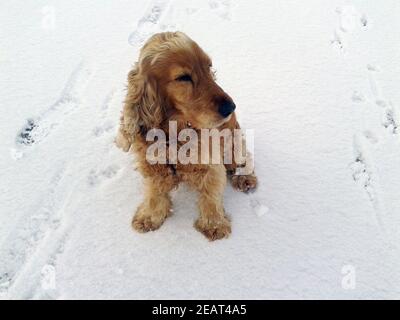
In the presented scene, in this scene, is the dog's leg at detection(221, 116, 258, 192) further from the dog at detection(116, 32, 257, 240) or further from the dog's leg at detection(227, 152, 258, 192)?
the dog at detection(116, 32, 257, 240)

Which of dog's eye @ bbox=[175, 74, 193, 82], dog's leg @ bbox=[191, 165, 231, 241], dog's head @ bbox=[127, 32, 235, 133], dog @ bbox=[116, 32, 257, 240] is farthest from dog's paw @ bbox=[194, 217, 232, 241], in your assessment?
dog's eye @ bbox=[175, 74, 193, 82]

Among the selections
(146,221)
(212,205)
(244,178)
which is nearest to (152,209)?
(146,221)

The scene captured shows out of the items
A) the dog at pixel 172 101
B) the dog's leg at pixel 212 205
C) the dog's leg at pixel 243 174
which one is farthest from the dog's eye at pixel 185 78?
the dog's leg at pixel 243 174

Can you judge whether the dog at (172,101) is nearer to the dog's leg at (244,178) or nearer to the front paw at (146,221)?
the front paw at (146,221)

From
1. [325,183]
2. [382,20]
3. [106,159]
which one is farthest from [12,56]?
[382,20]

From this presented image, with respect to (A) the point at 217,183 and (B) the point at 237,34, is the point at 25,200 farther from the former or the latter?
(B) the point at 237,34

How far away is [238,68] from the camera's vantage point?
396cm

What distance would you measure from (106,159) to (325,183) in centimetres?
181

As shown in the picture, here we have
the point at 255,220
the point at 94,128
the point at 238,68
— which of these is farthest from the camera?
the point at 238,68

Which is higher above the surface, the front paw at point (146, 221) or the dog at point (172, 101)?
the dog at point (172, 101)

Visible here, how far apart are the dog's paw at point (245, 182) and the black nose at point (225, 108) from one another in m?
0.93

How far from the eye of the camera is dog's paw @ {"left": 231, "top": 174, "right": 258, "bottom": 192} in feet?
10.2

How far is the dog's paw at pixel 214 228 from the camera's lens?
→ 9.25 feet

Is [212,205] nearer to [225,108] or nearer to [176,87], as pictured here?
[225,108]
